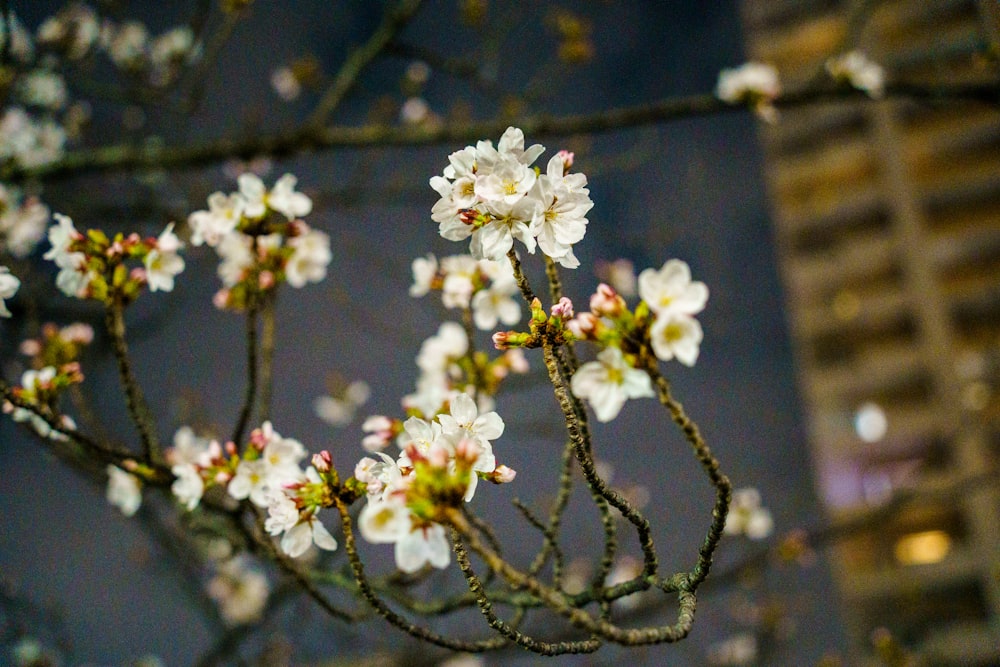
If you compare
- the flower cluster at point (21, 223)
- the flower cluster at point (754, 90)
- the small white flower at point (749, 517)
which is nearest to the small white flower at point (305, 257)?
the flower cluster at point (21, 223)

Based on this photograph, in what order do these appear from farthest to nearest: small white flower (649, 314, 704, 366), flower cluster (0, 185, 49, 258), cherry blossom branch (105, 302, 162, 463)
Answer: flower cluster (0, 185, 49, 258), cherry blossom branch (105, 302, 162, 463), small white flower (649, 314, 704, 366)

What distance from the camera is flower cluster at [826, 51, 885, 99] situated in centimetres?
305

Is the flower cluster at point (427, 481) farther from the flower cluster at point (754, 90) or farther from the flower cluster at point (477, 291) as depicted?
the flower cluster at point (754, 90)

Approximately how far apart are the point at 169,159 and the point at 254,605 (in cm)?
306

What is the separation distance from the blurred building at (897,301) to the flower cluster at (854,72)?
13334 mm

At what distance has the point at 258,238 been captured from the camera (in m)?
1.72

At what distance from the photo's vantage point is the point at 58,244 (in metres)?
1.54

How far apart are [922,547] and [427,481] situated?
20.6 metres

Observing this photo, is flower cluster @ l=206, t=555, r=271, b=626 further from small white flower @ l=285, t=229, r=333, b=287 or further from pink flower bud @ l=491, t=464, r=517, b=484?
pink flower bud @ l=491, t=464, r=517, b=484

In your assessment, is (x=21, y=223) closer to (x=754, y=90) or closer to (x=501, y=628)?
(x=501, y=628)

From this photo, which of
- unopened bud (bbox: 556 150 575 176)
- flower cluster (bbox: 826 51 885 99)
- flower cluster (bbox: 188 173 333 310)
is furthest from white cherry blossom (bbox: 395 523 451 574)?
flower cluster (bbox: 826 51 885 99)

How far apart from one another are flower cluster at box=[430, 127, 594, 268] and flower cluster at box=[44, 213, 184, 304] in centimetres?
86

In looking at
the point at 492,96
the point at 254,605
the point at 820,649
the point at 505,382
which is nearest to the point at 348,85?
the point at 492,96

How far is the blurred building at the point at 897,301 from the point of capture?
1541 centimetres
